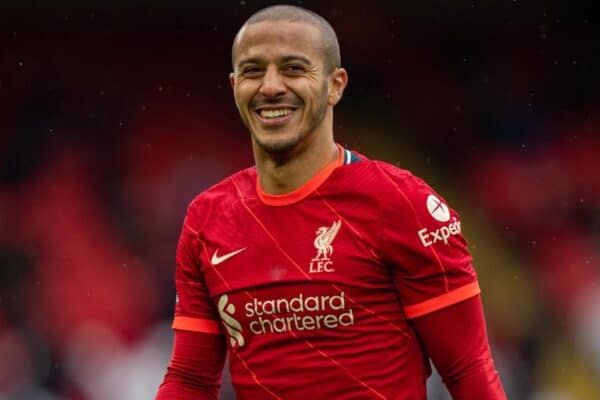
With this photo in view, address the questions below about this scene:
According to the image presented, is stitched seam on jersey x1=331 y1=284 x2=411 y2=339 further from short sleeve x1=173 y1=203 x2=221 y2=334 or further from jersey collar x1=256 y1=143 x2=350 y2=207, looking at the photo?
short sleeve x1=173 y1=203 x2=221 y2=334

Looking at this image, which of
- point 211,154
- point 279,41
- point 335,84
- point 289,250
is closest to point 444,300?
point 289,250

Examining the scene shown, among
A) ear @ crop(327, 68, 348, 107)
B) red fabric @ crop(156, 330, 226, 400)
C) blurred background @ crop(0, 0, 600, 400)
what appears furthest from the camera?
blurred background @ crop(0, 0, 600, 400)

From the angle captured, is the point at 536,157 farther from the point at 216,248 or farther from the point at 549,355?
the point at 216,248

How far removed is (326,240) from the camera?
2684 millimetres

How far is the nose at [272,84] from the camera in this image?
2652mm

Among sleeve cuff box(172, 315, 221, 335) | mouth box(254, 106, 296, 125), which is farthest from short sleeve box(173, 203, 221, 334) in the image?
mouth box(254, 106, 296, 125)

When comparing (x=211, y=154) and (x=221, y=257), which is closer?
(x=221, y=257)

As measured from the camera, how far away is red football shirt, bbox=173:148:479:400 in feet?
8.54

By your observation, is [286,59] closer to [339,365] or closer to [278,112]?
[278,112]

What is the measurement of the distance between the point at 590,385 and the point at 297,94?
13.9 ft

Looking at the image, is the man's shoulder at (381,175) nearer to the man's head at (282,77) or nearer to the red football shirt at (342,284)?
the red football shirt at (342,284)

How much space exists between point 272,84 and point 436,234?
501 millimetres

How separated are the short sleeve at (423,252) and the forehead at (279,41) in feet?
1.26

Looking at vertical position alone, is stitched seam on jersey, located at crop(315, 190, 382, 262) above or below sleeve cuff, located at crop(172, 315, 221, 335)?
above
